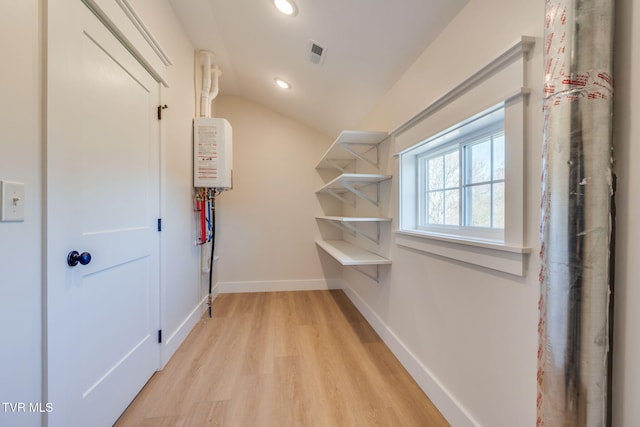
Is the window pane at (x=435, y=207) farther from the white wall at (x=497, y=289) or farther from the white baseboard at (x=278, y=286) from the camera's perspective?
the white baseboard at (x=278, y=286)

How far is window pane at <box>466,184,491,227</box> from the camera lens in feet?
4.09

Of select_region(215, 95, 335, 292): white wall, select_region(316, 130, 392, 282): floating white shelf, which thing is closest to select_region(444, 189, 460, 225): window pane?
select_region(316, 130, 392, 282): floating white shelf

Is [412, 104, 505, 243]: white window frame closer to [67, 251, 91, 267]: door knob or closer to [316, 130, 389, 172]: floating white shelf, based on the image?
[316, 130, 389, 172]: floating white shelf

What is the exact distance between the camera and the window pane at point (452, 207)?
148 cm

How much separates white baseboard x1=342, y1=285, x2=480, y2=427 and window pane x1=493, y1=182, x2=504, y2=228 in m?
0.89

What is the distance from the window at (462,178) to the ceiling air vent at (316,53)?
39.2 inches

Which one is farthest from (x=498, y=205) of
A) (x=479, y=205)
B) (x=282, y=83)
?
(x=282, y=83)

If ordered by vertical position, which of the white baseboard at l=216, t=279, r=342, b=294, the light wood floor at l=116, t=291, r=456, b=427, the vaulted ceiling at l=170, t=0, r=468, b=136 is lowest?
the light wood floor at l=116, t=291, r=456, b=427

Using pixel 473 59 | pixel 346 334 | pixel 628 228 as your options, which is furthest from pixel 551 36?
pixel 346 334

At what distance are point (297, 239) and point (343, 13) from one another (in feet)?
8.47

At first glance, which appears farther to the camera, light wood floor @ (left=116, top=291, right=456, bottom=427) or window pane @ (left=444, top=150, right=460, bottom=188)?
window pane @ (left=444, top=150, right=460, bottom=188)

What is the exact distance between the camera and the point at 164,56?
1724 millimetres

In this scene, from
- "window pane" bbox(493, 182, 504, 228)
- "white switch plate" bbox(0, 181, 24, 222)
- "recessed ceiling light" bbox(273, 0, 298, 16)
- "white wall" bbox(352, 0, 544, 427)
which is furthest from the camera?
"recessed ceiling light" bbox(273, 0, 298, 16)

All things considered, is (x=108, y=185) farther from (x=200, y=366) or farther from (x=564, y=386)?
(x=564, y=386)
